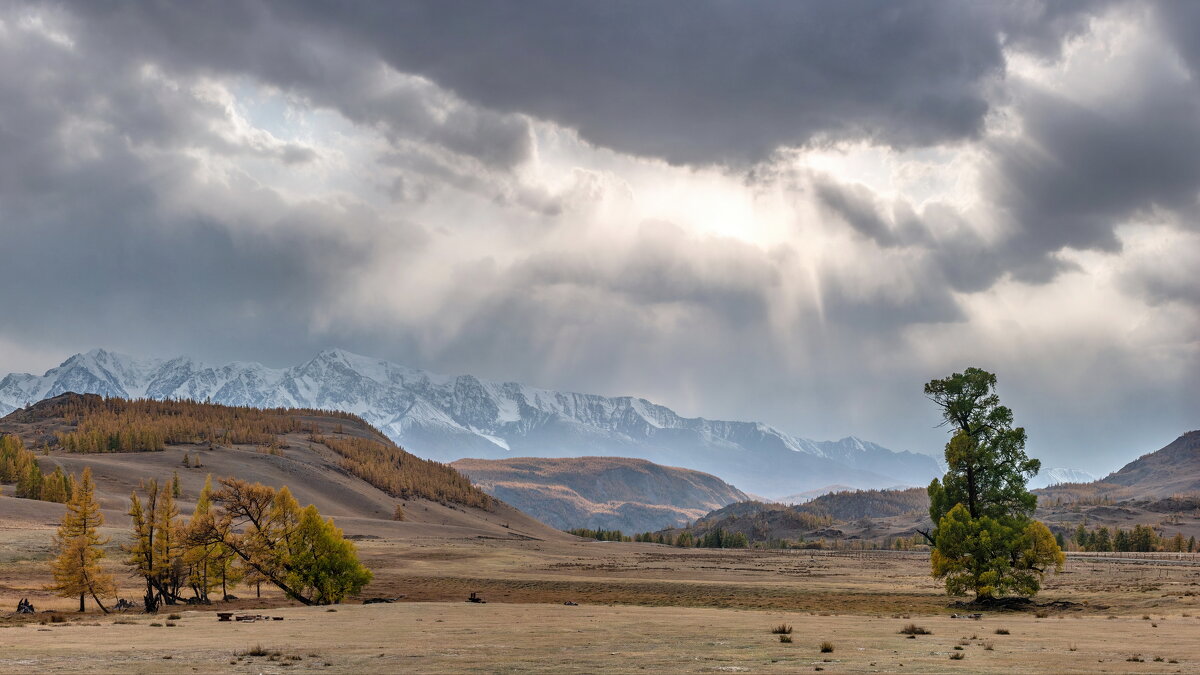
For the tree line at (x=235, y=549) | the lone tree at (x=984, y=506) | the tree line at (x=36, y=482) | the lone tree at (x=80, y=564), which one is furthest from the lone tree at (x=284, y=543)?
the tree line at (x=36, y=482)

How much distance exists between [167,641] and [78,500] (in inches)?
1875

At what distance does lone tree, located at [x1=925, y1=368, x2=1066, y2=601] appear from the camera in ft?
194

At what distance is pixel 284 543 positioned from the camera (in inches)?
2913

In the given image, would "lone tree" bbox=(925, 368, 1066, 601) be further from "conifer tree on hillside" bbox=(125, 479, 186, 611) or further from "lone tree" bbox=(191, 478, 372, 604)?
"conifer tree on hillside" bbox=(125, 479, 186, 611)

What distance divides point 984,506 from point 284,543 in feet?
190

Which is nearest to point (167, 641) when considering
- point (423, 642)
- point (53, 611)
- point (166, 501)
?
point (423, 642)

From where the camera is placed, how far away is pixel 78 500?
7731cm

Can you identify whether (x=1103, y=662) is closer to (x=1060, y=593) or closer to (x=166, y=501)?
(x=1060, y=593)

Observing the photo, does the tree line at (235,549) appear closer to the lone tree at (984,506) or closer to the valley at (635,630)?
the valley at (635,630)

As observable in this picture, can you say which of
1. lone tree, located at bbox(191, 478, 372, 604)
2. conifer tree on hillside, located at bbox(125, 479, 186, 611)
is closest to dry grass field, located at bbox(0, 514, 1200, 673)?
lone tree, located at bbox(191, 478, 372, 604)

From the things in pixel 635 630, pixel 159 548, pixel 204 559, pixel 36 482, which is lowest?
pixel 635 630

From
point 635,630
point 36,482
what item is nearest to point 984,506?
point 635,630

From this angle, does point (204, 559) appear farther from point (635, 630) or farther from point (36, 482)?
point (36, 482)

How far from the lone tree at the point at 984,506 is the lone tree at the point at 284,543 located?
165 feet
